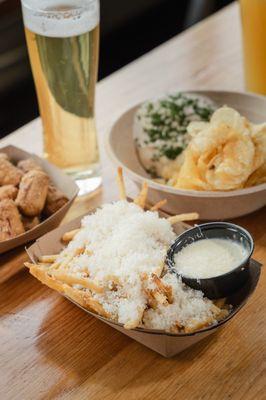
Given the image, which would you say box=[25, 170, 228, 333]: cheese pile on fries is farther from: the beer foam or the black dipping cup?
the beer foam

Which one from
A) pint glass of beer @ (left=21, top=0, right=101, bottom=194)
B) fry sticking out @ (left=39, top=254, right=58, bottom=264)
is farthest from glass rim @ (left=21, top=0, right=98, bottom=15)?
fry sticking out @ (left=39, top=254, right=58, bottom=264)

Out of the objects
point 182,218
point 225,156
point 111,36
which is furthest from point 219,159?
point 111,36

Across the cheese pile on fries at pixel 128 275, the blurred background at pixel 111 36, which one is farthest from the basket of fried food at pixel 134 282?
the blurred background at pixel 111 36

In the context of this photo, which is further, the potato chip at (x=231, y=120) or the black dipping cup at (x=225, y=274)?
the potato chip at (x=231, y=120)

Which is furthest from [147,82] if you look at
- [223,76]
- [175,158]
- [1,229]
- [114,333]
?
[114,333]

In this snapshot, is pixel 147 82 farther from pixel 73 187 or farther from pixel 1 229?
pixel 1 229

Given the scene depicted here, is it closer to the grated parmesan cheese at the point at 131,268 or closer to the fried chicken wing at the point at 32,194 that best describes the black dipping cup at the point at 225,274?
the grated parmesan cheese at the point at 131,268
